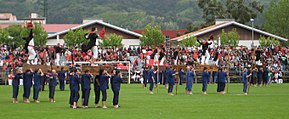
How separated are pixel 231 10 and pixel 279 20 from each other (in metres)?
12.4

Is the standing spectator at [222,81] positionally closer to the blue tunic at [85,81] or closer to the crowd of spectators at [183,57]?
the crowd of spectators at [183,57]

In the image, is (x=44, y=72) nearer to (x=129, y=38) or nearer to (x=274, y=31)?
(x=129, y=38)

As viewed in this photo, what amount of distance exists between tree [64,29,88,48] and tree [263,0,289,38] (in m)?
57.0

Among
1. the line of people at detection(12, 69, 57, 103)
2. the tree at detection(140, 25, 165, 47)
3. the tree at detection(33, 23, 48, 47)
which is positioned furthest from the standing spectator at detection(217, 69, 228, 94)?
the tree at detection(140, 25, 165, 47)

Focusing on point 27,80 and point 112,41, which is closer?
point 27,80

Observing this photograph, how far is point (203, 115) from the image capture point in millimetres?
31672

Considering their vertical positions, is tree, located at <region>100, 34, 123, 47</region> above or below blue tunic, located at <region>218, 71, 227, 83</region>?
above

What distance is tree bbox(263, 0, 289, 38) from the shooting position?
143875mm

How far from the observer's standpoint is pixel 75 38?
3728 inches

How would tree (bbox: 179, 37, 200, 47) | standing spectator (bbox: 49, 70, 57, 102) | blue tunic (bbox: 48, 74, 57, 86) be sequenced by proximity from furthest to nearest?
tree (bbox: 179, 37, 200, 47), blue tunic (bbox: 48, 74, 57, 86), standing spectator (bbox: 49, 70, 57, 102)

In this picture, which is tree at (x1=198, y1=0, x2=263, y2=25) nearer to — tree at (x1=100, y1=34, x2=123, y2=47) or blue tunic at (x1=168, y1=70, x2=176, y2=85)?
tree at (x1=100, y1=34, x2=123, y2=47)

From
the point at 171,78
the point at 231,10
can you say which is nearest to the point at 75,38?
the point at 171,78

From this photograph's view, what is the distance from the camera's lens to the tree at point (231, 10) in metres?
136

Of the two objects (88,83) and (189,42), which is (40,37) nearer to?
(189,42)
